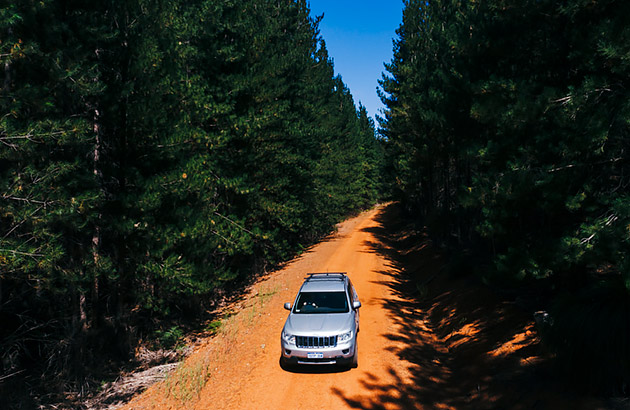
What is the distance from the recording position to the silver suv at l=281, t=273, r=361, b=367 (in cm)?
841

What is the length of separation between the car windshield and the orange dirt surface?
4.59ft

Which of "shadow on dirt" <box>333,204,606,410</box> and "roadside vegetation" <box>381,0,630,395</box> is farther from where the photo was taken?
"shadow on dirt" <box>333,204,606,410</box>

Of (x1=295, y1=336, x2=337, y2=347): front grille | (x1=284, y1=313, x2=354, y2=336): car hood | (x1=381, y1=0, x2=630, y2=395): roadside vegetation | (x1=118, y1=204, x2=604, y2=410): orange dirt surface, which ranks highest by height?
(x1=381, y1=0, x2=630, y2=395): roadside vegetation

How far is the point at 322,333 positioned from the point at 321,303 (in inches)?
54.2

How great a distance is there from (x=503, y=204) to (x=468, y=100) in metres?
6.74

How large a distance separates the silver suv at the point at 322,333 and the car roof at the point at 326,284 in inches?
12.4

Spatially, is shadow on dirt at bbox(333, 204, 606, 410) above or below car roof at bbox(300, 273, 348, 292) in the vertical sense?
below

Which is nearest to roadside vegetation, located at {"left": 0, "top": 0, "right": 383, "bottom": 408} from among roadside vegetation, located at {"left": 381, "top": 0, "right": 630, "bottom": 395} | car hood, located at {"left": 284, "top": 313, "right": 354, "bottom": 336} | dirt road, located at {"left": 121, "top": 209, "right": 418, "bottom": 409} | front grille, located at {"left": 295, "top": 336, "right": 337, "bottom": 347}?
dirt road, located at {"left": 121, "top": 209, "right": 418, "bottom": 409}

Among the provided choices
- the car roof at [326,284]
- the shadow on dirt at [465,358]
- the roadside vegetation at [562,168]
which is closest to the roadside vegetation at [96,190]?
the car roof at [326,284]

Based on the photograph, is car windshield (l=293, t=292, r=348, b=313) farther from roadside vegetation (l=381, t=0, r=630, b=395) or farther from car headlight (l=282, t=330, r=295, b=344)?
roadside vegetation (l=381, t=0, r=630, b=395)

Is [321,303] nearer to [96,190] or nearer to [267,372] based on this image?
[267,372]

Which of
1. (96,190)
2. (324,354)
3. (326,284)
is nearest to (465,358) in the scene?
(324,354)

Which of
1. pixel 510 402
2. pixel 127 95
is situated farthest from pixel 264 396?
pixel 127 95

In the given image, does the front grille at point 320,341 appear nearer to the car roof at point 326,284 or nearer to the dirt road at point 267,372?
the dirt road at point 267,372
